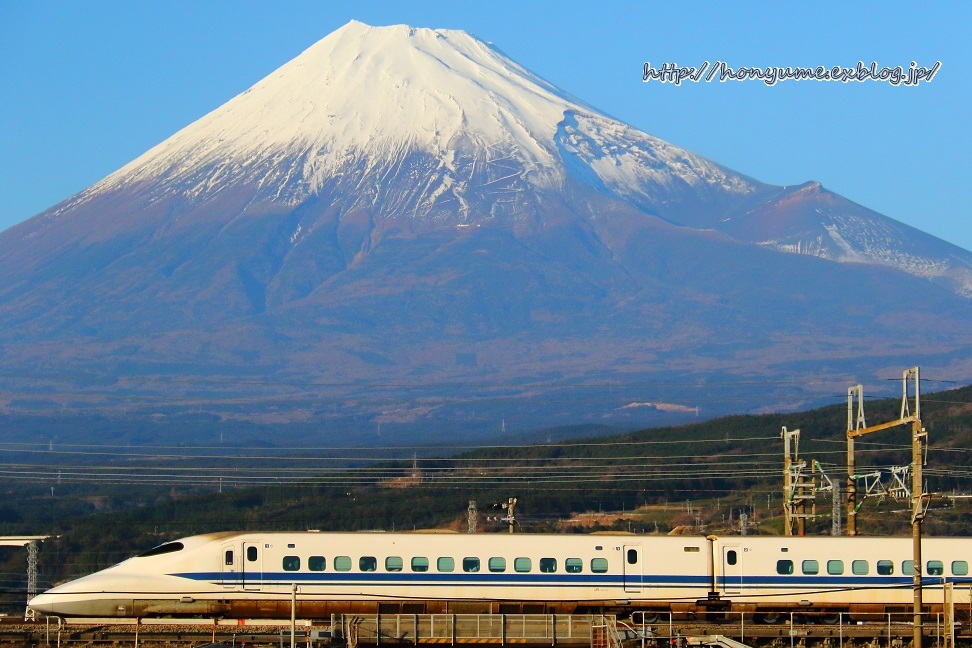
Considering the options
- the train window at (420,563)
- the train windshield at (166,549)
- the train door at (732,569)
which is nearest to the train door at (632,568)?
the train door at (732,569)

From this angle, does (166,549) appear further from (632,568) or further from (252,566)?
(632,568)

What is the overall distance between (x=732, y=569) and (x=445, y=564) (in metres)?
8.87

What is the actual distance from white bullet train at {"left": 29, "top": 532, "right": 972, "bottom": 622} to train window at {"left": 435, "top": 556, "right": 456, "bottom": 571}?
4 cm

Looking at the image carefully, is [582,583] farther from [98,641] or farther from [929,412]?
[929,412]

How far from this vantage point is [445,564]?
5378cm

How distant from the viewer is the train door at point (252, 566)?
5353 centimetres

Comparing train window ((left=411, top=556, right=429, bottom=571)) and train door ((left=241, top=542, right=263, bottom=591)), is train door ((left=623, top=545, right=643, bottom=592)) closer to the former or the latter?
train window ((left=411, top=556, right=429, bottom=571))

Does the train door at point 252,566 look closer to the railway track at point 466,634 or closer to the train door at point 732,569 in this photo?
the railway track at point 466,634

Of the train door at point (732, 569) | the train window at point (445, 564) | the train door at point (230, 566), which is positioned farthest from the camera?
the train door at point (732, 569)

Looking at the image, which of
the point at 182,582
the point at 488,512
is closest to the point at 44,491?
the point at 488,512

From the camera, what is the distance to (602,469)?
133 meters

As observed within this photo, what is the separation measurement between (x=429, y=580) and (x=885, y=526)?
47973 millimetres

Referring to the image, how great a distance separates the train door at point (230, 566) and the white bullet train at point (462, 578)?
0.03 m

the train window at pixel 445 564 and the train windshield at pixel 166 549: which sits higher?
the train windshield at pixel 166 549
